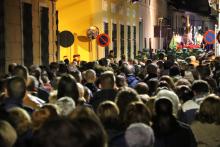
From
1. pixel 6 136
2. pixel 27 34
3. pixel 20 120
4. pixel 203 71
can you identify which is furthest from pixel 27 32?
pixel 6 136

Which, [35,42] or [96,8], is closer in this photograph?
[35,42]

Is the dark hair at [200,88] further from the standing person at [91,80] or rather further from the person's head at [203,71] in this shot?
the person's head at [203,71]

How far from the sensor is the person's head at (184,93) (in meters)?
9.99

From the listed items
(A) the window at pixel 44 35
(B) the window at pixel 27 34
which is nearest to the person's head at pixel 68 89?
(B) the window at pixel 27 34

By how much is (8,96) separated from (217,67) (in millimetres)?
10478

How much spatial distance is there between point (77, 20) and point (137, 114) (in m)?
24.2

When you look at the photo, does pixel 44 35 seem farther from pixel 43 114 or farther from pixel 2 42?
pixel 43 114

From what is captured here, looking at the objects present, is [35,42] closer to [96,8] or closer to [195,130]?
[96,8]

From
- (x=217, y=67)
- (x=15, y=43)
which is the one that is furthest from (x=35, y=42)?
(x=217, y=67)

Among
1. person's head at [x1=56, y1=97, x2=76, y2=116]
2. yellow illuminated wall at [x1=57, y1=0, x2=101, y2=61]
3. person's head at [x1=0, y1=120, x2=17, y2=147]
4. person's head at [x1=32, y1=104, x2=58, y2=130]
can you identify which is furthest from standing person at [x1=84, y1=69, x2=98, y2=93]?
yellow illuminated wall at [x1=57, y1=0, x2=101, y2=61]

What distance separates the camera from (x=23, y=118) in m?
6.35

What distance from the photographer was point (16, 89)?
26.5 feet

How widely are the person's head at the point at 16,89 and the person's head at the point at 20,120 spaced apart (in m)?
→ 1.68

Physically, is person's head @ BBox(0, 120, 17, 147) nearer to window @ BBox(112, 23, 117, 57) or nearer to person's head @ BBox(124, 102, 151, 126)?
person's head @ BBox(124, 102, 151, 126)
